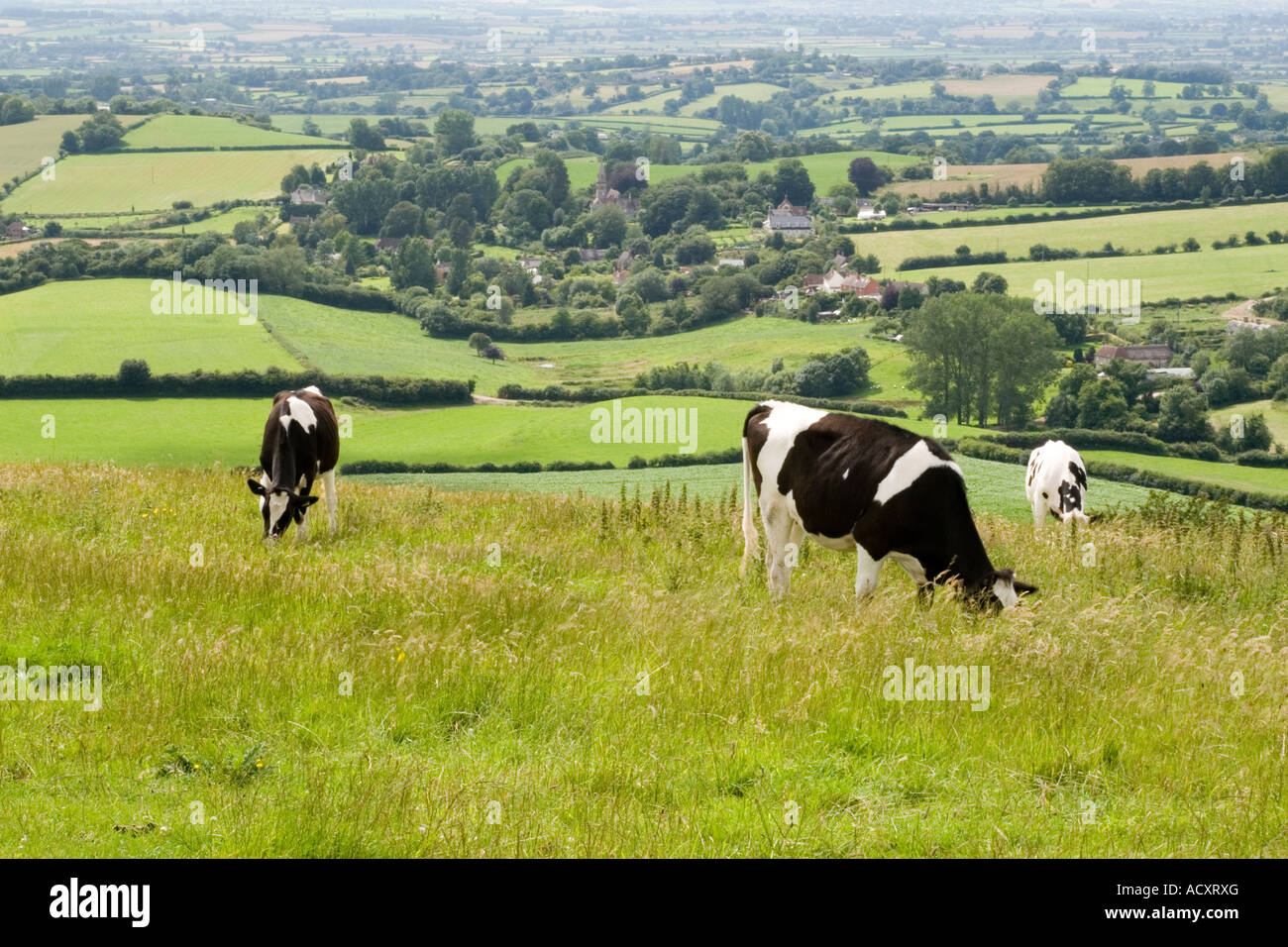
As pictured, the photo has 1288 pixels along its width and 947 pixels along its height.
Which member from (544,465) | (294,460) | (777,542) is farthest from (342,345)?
(777,542)

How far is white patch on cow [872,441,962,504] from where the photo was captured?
36.8 ft

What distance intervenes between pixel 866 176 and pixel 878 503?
18541cm

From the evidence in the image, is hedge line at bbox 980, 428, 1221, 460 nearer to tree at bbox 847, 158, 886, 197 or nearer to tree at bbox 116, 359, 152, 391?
tree at bbox 116, 359, 152, 391

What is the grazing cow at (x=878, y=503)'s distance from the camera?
36.7ft

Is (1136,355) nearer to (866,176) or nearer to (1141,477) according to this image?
(1141,477)

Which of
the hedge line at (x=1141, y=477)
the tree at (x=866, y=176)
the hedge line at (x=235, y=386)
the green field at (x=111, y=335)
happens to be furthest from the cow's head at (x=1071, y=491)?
the tree at (x=866, y=176)

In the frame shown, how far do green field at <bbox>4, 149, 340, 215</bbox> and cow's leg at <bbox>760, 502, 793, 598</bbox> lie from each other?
155 meters

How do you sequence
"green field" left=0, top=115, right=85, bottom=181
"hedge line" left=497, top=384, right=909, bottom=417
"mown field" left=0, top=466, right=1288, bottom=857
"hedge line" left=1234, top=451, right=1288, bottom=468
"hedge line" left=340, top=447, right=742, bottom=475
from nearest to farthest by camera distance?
"mown field" left=0, top=466, right=1288, bottom=857, "hedge line" left=340, top=447, right=742, bottom=475, "hedge line" left=1234, top=451, right=1288, bottom=468, "hedge line" left=497, top=384, right=909, bottom=417, "green field" left=0, top=115, right=85, bottom=181

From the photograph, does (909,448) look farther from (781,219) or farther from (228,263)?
(781,219)

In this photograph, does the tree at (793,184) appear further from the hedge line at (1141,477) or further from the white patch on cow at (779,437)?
the white patch on cow at (779,437)

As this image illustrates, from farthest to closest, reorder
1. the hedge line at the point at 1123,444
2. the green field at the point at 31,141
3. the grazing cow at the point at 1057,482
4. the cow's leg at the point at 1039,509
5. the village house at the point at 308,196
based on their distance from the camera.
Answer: the green field at the point at 31,141
the village house at the point at 308,196
the hedge line at the point at 1123,444
the cow's leg at the point at 1039,509
the grazing cow at the point at 1057,482

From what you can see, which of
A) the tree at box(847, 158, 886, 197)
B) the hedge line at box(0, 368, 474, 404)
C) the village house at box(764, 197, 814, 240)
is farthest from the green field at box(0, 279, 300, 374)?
the tree at box(847, 158, 886, 197)

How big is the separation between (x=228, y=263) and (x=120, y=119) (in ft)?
283

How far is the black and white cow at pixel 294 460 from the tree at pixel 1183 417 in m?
74.4
